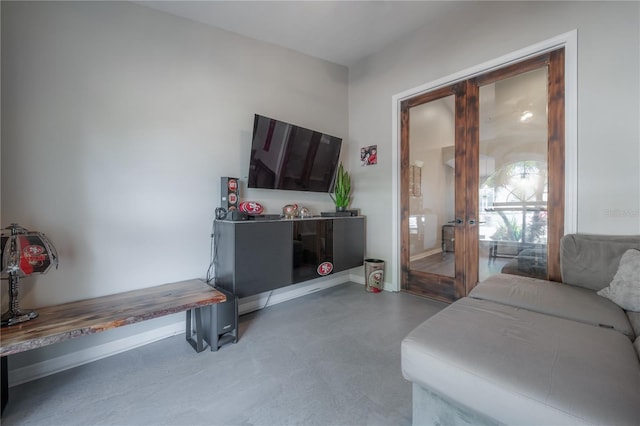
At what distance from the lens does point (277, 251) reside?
2432 mm

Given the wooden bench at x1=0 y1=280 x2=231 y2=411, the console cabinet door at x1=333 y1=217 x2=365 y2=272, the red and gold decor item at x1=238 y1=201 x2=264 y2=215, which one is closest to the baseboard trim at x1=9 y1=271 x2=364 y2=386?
the wooden bench at x1=0 y1=280 x2=231 y2=411

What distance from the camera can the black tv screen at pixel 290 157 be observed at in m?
2.55

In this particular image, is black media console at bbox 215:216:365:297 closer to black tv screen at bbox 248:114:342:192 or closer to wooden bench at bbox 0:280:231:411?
wooden bench at bbox 0:280:231:411

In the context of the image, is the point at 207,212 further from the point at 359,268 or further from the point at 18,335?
the point at 359,268

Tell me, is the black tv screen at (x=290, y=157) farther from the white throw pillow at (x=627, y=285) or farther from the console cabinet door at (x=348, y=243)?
the white throw pillow at (x=627, y=285)

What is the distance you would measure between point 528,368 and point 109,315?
7.10 feet

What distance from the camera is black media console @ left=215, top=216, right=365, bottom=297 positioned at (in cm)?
218

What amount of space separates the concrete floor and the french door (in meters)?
1.09

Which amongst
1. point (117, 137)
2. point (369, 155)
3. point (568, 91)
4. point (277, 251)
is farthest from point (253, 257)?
point (568, 91)

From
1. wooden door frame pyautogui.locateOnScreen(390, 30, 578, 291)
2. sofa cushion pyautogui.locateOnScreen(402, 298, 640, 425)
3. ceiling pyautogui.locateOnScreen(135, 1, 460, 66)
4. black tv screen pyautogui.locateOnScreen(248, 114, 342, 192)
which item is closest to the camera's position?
sofa cushion pyautogui.locateOnScreen(402, 298, 640, 425)

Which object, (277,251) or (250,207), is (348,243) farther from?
(250,207)

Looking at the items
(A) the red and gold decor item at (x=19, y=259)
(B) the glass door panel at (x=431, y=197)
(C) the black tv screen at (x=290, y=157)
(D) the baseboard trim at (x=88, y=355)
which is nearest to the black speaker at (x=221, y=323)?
(D) the baseboard trim at (x=88, y=355)

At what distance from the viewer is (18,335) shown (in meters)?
1.30

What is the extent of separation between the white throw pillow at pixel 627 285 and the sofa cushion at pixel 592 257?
0.32ft
